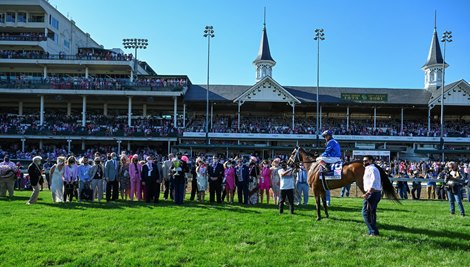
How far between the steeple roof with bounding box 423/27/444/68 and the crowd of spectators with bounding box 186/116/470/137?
9.03 meters

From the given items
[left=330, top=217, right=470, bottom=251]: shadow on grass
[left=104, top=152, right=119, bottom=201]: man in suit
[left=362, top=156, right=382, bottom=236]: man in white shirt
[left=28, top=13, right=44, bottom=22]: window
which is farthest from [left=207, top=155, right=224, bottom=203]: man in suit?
[left=28, top=13, right=44, bottom=22]: window

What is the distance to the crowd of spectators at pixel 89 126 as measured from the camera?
41.1m

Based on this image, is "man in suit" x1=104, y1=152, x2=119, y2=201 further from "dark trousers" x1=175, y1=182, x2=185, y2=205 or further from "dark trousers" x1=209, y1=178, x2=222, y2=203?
"dark trousers" x1=209, y1=178, x2=222, y2=203

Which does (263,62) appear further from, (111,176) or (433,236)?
(433,236)

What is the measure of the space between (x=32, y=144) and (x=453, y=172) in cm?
4182

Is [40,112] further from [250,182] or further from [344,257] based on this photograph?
[344,257]

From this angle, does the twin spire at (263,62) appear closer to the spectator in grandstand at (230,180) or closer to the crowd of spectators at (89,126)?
the crowd of spectators at (89,126)

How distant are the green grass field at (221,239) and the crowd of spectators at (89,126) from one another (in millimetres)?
30647

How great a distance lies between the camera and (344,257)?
6941mm

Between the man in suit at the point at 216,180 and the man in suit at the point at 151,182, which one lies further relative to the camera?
the man in suit at the point at 216,180

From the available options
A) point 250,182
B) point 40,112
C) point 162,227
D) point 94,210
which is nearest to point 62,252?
point 162,227

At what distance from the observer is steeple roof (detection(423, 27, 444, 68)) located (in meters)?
51.7

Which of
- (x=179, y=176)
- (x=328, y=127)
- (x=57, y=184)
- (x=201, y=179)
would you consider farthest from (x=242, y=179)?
(x=328, y=127)

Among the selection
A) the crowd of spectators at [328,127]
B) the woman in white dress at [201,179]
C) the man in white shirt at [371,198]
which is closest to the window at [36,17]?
the crowd of spectators at [328,127]
